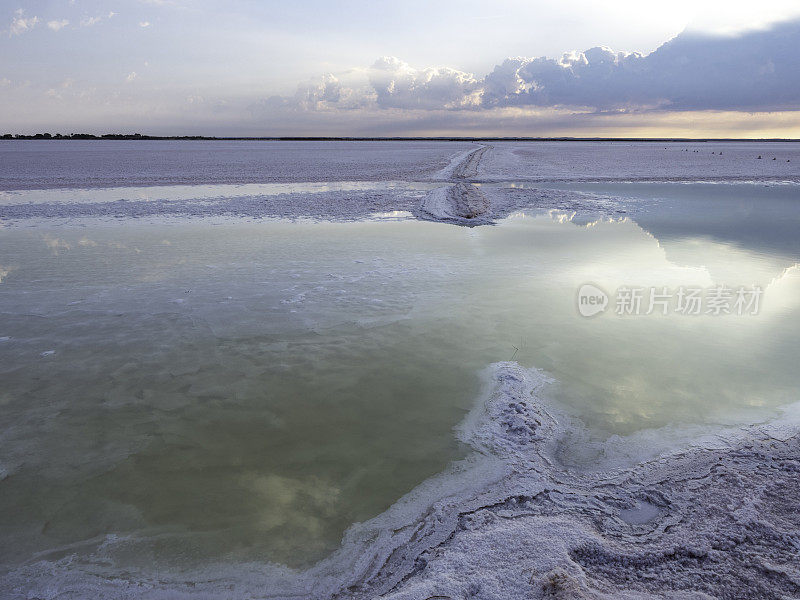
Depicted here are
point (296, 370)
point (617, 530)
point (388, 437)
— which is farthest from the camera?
point (296, 370)

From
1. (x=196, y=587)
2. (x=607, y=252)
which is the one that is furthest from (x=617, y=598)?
(x=607, y=252)

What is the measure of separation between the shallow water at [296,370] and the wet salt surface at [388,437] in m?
0.02

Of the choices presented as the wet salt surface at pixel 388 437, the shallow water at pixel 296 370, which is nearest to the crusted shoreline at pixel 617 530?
the wet salt surface at pixel 388 437

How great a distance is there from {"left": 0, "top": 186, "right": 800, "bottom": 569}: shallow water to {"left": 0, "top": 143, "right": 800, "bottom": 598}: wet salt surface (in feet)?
0.08

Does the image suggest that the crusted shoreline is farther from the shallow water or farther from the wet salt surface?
the shallow water

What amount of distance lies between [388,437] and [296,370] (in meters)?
1.41

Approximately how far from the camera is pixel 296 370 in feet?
14.9

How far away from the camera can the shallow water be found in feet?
9.50

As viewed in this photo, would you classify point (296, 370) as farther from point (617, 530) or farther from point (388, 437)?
point (617, 530)

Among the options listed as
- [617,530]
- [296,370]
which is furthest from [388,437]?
[617,530]

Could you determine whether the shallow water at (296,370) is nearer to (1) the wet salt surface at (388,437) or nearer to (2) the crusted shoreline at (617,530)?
(1) the wet salt surface at (388,437)

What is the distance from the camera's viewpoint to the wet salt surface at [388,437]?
2467 millimetres

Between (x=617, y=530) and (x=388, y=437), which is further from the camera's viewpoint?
(x=388, y=437)

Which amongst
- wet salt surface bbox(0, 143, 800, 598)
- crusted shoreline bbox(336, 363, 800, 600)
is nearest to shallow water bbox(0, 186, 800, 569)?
wet salt surface bbox(0, 143, 800, 598)
